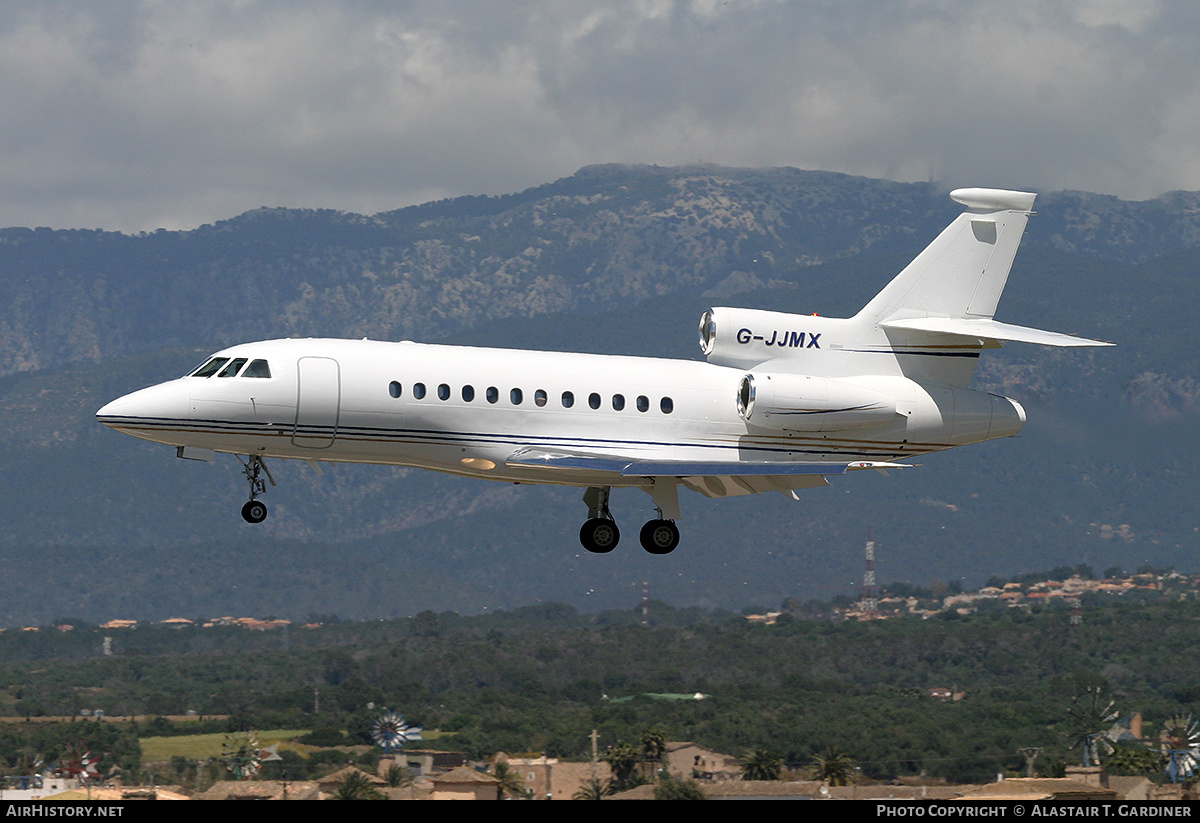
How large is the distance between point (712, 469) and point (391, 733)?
45.1 metres

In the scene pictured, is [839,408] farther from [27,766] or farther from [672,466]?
[27,766]

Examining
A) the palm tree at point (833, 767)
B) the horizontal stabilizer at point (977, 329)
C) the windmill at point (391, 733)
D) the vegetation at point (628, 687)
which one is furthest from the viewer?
the vegetation at point (628, 687)

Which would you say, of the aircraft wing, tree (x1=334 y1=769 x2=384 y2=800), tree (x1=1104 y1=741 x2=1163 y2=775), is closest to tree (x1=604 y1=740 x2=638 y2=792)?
tree (x1=334 y1=769 x2=384 y2=800)

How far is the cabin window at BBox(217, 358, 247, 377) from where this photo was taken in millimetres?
36938

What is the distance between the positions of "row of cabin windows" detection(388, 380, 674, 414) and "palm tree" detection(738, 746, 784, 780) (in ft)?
126

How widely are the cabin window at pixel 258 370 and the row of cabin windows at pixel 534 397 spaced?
102 inches

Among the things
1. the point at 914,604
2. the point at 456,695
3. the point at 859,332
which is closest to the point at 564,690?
the point at 456,695

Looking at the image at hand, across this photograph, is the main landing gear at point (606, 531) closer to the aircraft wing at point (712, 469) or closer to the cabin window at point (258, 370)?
the aircraft wing at point (712, 469)

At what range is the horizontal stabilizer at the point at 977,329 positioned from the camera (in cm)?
3855

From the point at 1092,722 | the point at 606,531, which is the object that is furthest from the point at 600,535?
the point at 1092,722

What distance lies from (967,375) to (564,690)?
6284cm

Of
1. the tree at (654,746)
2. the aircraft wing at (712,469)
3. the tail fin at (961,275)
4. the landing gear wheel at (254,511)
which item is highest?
the tail fin at (961,275)

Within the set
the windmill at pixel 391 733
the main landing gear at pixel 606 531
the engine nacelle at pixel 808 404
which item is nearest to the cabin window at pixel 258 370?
the main landing gear at pixel 606 531

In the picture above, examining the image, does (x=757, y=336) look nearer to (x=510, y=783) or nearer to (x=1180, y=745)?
(x=510, y=783)
